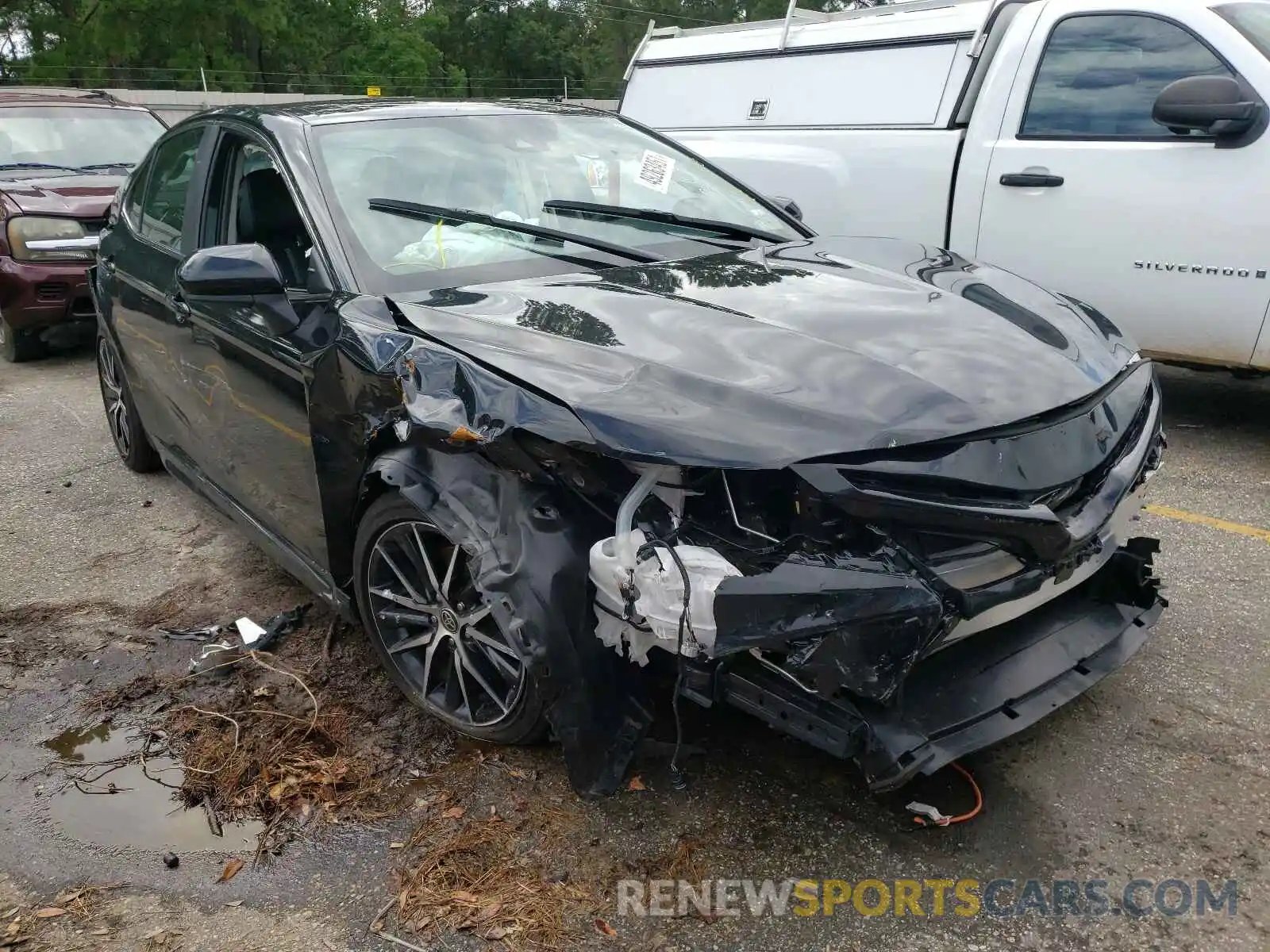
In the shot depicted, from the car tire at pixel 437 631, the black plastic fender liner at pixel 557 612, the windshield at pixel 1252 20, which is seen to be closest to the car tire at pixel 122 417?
the car tire at pixel 437 631

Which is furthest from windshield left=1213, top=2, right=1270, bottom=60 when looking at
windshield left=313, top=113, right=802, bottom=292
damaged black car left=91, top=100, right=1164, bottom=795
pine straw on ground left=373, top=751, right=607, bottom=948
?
pine straw on ground left=373, top=751, right=607, bottom=948

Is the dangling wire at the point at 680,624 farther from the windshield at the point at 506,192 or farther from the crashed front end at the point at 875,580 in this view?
the windshield at the point at 506,192

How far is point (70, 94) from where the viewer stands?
31.6ft

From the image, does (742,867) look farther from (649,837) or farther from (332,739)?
(332,739)

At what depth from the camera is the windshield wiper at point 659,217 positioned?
3.44m

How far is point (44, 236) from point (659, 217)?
19.2ft

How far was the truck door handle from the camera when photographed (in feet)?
16.5

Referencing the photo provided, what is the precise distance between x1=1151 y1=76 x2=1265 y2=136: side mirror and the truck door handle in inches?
22.9

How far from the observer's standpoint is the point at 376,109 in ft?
11.8

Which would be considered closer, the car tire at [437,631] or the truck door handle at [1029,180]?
the car tire at [437,631]

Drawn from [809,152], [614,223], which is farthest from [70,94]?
[614,223]

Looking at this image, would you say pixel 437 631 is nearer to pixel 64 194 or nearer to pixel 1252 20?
pixel 1252 20

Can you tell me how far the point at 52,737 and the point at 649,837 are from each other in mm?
1910

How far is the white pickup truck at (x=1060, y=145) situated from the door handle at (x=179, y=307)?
Result: 145 inches
